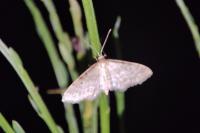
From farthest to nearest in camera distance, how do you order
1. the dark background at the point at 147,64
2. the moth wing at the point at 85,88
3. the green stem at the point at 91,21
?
the dark background at the point at 147,64, the moth wing at the point at 85,88, the green stem at the point at 91,21

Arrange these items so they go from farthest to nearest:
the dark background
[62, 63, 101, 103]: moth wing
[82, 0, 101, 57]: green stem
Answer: the dark background
[62, 63, 101, 103]: moth wing
[82, 0, 101, 57]: green stem

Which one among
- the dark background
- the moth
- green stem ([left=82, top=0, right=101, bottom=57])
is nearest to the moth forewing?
the moth

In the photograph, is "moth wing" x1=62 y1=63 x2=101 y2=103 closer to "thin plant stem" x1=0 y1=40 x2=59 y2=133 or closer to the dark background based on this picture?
"thin plant stem" x1=0 y1=40 x2=59 y2=133

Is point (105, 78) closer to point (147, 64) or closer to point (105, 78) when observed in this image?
point (105, 78)

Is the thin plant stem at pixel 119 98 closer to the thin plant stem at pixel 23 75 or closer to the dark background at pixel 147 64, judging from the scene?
the thin plant stem at pixel 23 75

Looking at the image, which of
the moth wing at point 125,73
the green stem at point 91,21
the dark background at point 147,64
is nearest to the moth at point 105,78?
the moth wing at point 125,73

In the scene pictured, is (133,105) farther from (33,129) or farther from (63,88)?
(63,88)

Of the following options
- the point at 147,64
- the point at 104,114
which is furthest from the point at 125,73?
the point at 147,64
